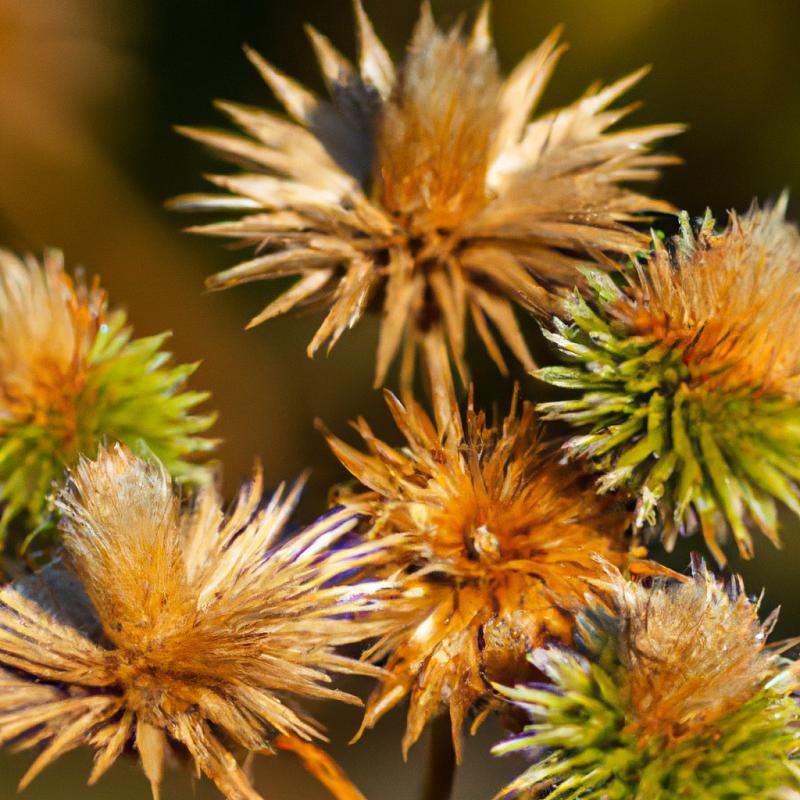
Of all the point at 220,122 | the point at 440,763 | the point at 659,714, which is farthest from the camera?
the point at 220,122

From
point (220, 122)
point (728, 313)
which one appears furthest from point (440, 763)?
point (220, 122)

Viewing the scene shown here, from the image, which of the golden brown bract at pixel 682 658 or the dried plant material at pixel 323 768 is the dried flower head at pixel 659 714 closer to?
the golden brown bract at pixel 682 658

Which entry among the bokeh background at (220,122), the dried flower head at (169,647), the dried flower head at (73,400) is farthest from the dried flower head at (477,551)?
the bokeh background at (220,122)

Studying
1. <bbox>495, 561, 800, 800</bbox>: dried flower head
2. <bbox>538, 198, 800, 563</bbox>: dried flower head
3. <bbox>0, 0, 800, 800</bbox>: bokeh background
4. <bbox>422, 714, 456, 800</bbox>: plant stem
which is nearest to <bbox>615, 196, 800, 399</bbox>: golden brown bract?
<bbox>538, 198, 800, 563</bbox>: dried flower head

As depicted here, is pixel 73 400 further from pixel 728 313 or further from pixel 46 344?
pixel 728 313

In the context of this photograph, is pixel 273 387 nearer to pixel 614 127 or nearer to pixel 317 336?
pixel 614 127

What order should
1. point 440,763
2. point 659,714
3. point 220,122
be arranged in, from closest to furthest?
point 659,714
point 440,763
point 220,122

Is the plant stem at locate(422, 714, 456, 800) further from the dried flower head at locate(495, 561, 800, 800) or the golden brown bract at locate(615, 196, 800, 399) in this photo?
the golden brown bract at locate(615, 196, 800, 399)
